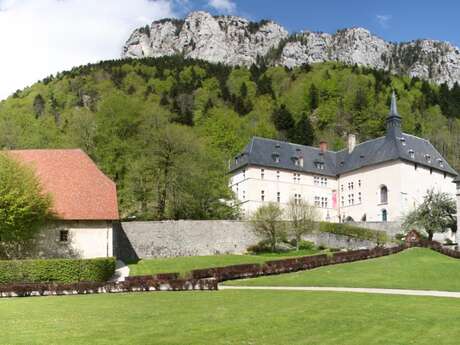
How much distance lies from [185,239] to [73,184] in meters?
11.5

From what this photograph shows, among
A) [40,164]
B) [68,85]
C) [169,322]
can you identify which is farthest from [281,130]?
[169,322]

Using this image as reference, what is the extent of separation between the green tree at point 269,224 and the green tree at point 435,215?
1279 centimetres

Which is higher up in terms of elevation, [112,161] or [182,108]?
[182,108]

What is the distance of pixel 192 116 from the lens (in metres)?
108

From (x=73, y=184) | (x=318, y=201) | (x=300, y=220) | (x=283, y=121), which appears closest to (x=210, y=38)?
(x=283, y=121)

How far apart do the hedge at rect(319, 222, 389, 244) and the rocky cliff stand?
12960cm

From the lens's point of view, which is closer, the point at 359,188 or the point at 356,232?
the point at 356,232

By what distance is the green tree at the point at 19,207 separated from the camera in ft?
104

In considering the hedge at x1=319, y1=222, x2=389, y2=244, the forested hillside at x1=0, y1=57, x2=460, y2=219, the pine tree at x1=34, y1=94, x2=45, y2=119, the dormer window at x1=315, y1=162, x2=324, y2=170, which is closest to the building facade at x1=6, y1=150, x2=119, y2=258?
the forested hillside at x1=0, y1=57, x2=460, y2=219

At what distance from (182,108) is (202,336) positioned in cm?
10095

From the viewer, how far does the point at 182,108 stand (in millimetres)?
110438

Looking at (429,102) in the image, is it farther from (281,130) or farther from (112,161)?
(112,161)

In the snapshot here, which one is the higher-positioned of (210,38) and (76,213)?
(210,38)

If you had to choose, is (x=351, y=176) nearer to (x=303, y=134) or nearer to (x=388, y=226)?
(x=388, y=226)
